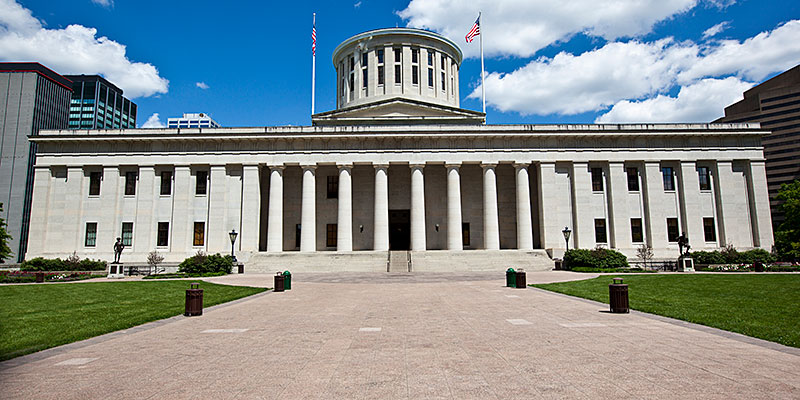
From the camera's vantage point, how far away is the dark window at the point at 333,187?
4978 centimetres

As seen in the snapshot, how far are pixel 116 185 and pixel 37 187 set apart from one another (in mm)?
7777

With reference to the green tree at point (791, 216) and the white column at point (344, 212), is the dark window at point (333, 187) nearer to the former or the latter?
the white column at point (344, 212)

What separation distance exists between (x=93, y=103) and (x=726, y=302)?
180550 millimetres

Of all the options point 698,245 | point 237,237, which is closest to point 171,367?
point 237,237

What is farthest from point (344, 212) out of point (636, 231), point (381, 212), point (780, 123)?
point (780, 123)

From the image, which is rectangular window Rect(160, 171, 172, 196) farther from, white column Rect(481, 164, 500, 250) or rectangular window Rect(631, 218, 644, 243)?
rectangular window Rect(631, 218, 644, 243)

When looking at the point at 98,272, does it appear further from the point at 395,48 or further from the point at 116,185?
the point at 395,48

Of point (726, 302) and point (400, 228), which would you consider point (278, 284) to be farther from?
point (400, 228)

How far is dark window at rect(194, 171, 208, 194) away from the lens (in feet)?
150

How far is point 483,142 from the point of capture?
1784 inches

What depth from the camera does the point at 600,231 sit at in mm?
44719

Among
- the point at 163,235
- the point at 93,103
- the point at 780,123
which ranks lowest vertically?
the point at 163,235

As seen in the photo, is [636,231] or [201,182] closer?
[636,231]

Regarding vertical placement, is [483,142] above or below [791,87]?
below
